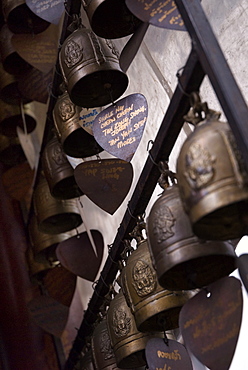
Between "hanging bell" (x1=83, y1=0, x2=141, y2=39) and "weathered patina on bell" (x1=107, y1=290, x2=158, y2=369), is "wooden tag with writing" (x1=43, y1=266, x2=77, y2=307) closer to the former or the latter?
"weathered patina on bell" (x1=107, y1=290, x2=158, y2=369)

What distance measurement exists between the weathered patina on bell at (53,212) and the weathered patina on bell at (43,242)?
2.2 inches

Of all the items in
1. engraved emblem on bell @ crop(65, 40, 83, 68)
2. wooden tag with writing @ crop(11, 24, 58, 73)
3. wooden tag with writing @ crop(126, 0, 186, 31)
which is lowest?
wooden tag with writing @ crop(126, 0, 186, 31)

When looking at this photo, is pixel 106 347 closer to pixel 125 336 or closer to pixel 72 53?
pixel 125 336

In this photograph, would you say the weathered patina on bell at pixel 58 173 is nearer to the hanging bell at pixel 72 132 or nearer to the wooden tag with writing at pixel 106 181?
the hanging bell at pixel 72 132

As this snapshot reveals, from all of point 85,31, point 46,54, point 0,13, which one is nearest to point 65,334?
point 46,54

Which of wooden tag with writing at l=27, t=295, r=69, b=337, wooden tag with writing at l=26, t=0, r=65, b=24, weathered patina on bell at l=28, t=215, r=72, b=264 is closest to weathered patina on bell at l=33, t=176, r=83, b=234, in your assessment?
weathered patina on bell at l=28, t=215, r=72, b=264

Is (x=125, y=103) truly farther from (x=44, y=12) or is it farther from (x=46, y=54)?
(x=46, y=54)

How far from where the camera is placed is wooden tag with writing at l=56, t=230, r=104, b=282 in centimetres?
240

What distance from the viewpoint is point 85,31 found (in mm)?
1854

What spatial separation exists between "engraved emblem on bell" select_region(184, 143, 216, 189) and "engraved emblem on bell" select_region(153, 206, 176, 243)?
18 cm

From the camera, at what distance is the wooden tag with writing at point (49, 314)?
9.43ft

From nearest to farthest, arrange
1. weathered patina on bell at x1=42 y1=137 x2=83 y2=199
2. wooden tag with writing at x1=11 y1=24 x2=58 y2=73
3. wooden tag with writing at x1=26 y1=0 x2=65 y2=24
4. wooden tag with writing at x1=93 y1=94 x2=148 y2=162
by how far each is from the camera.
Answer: wooden tag with writing at x1=93 y1=94 x2=148 y2=162 → wooden tag with writing at x1=26 y1=0 x2=65 y2=24 → weathered patina on bell at x1=42 y1=137 x2=83 y2=199 → wooden tag with writing at x1=11 y1=24 x2=58 y2=73

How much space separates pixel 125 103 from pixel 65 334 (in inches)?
71.7

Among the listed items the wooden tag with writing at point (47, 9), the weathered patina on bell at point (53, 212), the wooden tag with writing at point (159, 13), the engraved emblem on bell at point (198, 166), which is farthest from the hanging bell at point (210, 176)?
Answer: the weathered patina on bell at point (53, 212)
